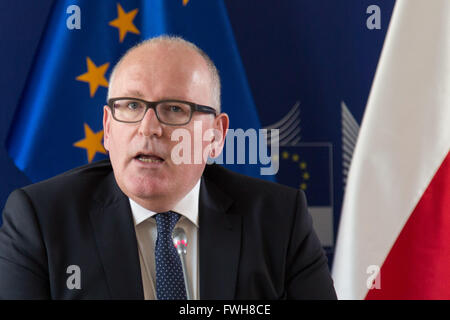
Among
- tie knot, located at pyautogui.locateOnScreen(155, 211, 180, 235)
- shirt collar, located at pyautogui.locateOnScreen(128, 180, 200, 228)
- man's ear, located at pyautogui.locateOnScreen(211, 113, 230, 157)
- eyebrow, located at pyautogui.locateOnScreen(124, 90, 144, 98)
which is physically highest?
eyebrow, located at pyautogui.locateOnScreen(124, 90, 144, 98)

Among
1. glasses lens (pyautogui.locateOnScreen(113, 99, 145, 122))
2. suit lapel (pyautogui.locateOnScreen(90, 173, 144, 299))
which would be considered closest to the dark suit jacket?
suit lapel (pyautogui.locateOnScreen(90, 173, 144, 299))

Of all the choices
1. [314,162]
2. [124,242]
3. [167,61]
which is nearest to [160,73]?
[167,61]

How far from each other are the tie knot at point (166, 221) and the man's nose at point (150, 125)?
0.97 ft

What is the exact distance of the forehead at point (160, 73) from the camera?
1626mm

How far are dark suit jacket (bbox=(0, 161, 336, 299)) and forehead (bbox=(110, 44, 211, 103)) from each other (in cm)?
39

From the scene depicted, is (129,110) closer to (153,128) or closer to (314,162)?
(153,128)

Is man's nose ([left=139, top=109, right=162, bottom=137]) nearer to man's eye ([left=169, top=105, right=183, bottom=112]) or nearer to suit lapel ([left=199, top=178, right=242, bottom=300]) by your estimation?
man's eye ([left=169, top=105, right=183, bottom=112])

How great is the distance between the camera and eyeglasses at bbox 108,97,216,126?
5.32 feet

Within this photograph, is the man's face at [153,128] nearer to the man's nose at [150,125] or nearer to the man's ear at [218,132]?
the man's nose at [150,125]

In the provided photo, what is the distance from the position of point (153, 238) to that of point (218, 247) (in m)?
0.23

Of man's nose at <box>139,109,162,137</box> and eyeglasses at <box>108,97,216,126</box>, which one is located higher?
eyeglasses at <box>108,97,216,126</box>

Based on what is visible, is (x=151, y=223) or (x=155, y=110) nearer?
(x=155, y=110)

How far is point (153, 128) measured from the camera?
62.9 inches
